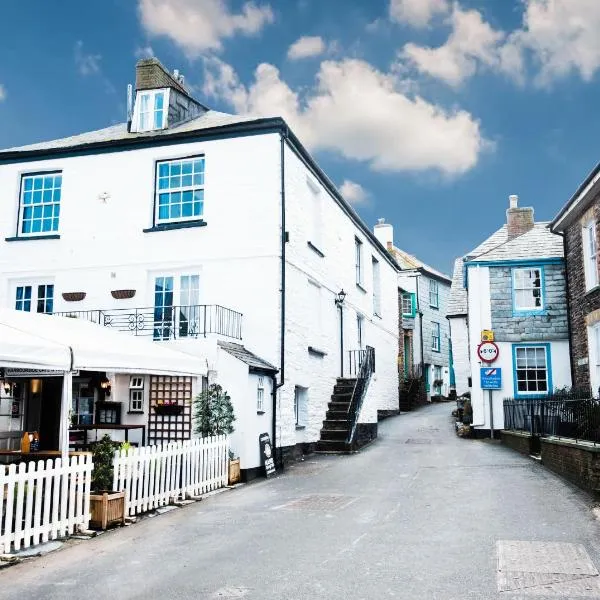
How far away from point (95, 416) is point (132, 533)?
766 cm

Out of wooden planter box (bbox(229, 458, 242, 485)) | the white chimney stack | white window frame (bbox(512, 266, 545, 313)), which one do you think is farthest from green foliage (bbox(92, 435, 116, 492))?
the white chimney stack

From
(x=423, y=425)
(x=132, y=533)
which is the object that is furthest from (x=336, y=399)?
(x=132, y=533)

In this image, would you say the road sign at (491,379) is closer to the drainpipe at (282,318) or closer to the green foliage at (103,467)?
the drainpipe at (282,318)

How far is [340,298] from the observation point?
71.2 ft

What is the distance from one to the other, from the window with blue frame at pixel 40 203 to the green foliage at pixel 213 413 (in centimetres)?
797

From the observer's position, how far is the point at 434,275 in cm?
4281

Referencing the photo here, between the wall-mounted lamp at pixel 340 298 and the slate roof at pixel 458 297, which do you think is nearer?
the wall-mounted lamp at pixel 340 298

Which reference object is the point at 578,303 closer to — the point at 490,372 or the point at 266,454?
the point at 490,372

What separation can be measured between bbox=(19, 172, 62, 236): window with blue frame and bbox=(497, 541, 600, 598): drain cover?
15539 millimetres

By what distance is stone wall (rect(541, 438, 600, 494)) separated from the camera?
429 inches

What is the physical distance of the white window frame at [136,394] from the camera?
16031 mm

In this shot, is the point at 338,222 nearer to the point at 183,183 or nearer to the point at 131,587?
the point at 183,183

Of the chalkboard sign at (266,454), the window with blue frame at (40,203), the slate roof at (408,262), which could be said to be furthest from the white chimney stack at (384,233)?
the chalkboard sign at (266,454)

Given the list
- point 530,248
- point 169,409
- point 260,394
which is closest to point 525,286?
point 530,248
